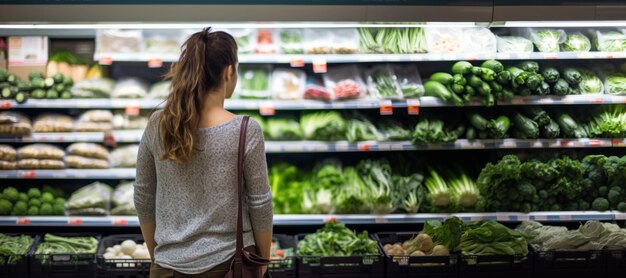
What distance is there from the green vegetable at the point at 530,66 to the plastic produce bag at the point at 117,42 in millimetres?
2835

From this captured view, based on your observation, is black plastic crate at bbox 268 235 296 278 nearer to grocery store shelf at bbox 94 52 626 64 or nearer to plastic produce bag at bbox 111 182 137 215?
plastic produce bag at bbox 111 182 137 215

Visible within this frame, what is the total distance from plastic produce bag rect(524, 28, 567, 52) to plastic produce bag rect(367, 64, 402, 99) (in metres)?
1.06

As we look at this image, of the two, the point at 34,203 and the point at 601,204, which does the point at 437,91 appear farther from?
the point at 34,203

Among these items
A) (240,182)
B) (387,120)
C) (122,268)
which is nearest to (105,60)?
(122,268)

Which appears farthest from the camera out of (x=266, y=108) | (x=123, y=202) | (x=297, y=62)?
(x=123, y=202)

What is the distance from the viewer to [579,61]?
5613 millimetres

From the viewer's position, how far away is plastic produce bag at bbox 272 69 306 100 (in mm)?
5422

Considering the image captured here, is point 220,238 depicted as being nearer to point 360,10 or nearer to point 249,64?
point 360,10

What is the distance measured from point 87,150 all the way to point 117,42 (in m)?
0.84

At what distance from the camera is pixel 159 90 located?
5.59m

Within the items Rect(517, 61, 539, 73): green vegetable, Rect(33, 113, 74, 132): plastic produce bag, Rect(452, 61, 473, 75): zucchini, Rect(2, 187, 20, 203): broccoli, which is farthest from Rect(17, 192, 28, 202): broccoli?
Rect(517, 61, 539, 73): green vegetable

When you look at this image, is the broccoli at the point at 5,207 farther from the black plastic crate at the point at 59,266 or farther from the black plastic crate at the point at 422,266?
the black plastic crate at the point at 422,266

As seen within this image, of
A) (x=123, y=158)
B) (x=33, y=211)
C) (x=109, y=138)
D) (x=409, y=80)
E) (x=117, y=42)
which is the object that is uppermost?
(x=117, y=42)

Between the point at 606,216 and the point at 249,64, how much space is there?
9.63ft
